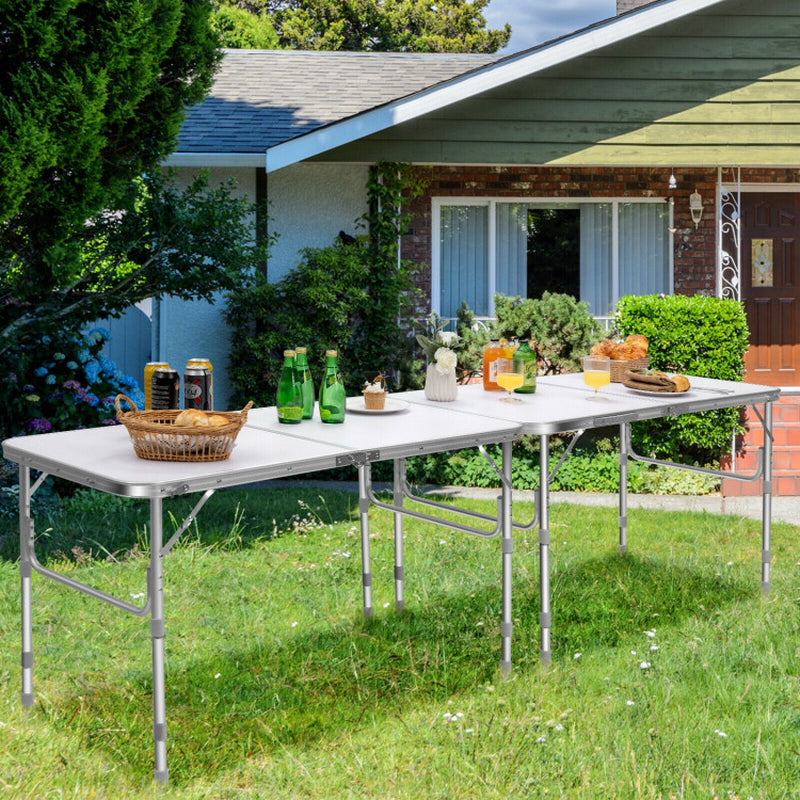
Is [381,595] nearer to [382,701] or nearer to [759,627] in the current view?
[382,701]

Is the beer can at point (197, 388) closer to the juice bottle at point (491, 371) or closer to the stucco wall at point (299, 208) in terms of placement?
the juice bottle at point (491, 371)

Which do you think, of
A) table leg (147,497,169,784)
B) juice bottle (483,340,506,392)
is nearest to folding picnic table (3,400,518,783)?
table leg (147,497,169,784)

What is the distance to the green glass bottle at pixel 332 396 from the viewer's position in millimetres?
5285

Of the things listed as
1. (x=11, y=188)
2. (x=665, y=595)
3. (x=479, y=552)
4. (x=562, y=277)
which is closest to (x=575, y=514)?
(x=479, y=552)

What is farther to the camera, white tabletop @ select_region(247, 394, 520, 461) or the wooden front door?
the wooden front door

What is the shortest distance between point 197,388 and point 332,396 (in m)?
0.66

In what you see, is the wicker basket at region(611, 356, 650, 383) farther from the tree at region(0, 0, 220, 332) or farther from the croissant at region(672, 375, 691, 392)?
the tree at region(0, 0, 220, 332)

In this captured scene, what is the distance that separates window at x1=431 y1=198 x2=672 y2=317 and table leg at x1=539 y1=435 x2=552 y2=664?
6527 mm

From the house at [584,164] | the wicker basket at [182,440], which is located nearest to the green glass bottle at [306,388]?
the wicker basket at [182,440]

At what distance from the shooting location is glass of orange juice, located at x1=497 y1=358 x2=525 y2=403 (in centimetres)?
606

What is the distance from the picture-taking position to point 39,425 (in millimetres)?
9320

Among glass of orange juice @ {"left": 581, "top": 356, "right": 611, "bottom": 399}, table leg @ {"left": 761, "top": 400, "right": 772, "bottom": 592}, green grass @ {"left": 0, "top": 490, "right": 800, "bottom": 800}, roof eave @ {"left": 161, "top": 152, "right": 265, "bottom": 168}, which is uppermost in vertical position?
roof eave @ {"left": 161, "top": 152, "right": 265, "bottom": 168}

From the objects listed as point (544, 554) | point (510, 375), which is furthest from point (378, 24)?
point (544, 554)

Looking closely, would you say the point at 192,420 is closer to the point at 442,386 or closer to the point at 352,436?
the point at 352,436
